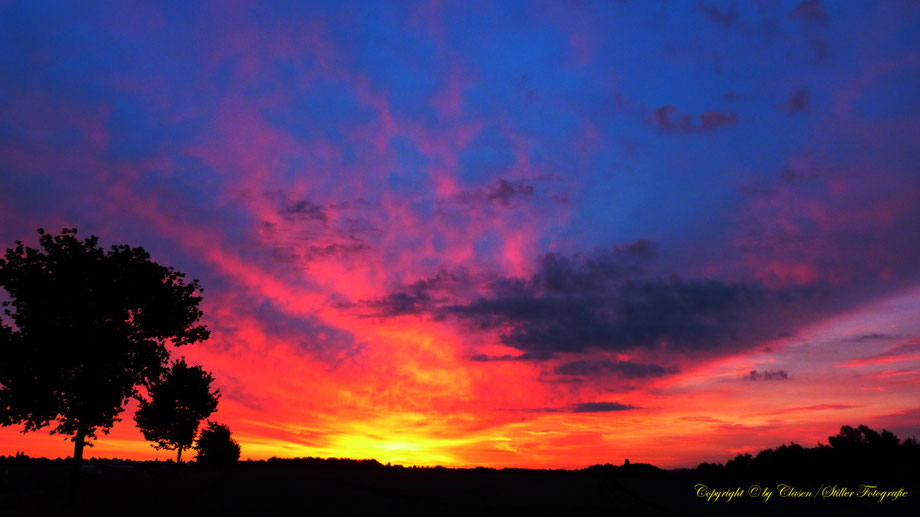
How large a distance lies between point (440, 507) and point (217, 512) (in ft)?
44.4

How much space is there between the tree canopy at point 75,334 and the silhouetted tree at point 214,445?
123 metres

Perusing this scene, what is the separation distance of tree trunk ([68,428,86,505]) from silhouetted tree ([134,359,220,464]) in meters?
46.6

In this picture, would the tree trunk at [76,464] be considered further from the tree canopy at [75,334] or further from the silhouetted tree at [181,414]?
the silhouetted tree at [181,414]

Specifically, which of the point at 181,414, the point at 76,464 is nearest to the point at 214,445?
the point at 181,414

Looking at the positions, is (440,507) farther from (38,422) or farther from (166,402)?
(166,402)

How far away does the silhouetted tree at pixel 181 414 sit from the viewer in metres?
84.7

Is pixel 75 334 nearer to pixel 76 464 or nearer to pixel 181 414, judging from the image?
pixel 76 464

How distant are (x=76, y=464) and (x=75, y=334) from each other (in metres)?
7.87

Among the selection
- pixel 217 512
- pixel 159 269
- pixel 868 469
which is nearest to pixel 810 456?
pixel 868 469

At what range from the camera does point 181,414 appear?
8881 cm

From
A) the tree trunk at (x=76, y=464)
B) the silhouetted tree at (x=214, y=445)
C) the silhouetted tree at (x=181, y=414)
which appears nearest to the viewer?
the tree trunk at (x=76, y=464)

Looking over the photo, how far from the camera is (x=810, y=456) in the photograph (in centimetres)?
7644

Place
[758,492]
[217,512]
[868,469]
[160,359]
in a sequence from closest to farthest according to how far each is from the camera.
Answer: [217,512]
[160,359]
[758,492]
[868,469]

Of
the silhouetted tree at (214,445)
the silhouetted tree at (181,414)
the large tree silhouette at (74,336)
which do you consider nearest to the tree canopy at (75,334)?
the large tree silhouette at (74,336)
